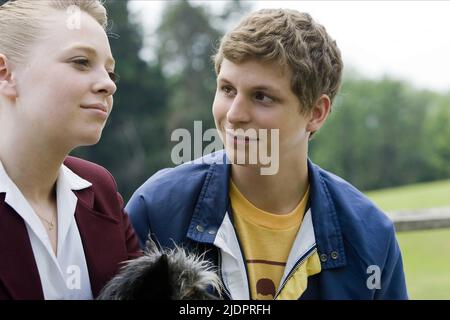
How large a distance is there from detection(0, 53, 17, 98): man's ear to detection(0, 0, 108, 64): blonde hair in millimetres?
19

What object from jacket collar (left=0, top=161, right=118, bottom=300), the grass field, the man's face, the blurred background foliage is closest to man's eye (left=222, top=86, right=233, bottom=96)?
the man's face

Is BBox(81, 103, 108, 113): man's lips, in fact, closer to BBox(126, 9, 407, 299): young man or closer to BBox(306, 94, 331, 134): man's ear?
BBox(126, 9, 407, 299): young man

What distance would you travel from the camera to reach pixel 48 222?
1878 millimetres

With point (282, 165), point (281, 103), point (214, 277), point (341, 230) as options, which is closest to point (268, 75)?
point (281, 103)

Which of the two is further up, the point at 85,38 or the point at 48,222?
the point at 85,38

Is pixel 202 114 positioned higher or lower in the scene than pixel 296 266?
higher

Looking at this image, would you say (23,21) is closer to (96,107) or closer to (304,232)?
(96,107)

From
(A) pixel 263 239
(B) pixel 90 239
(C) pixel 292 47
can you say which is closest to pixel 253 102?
(C) pixel 292 47

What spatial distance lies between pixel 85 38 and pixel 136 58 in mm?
27610

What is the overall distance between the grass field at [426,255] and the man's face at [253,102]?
379 cm

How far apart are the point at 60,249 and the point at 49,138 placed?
327 millimetres

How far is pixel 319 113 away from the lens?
8.75 ft

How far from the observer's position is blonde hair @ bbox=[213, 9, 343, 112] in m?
2.34
